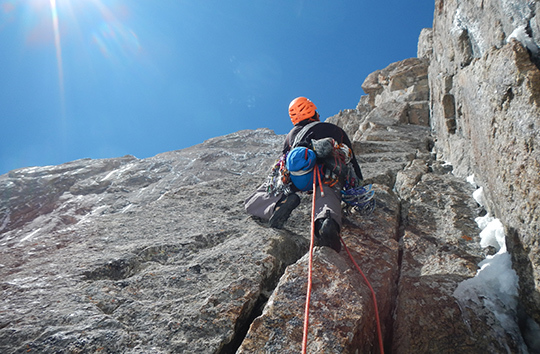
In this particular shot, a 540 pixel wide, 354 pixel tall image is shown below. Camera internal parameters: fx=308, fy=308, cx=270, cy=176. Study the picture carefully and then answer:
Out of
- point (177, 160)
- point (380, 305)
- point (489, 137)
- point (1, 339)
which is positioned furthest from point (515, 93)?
point (177, 160)

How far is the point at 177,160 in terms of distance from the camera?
1489 centimetres

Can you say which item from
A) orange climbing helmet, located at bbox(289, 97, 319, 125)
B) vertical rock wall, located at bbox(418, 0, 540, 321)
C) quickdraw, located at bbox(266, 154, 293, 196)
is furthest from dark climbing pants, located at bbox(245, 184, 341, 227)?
vertical rock wall, located at bbox(418, 0, 540, 321)

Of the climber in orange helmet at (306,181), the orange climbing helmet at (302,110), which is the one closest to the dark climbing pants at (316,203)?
the climber in orange helmet at (306,181)

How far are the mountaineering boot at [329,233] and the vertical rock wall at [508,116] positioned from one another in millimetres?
2044

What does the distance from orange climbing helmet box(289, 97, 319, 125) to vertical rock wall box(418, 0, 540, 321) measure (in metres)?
2.78

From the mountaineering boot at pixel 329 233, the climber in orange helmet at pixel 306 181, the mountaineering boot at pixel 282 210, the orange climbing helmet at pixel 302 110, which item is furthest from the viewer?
the orange climbing helmet at pixel 302 110

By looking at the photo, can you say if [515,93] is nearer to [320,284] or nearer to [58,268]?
[320,284]

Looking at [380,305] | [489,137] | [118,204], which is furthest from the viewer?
[118,204]

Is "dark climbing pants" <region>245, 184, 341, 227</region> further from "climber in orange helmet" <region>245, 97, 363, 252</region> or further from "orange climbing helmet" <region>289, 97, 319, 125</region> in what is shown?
"orange climbing helmet" <region>289, 97, 319, 125</region>

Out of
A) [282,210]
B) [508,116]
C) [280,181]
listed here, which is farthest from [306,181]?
[508,116]

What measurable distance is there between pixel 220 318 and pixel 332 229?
67.5 inches

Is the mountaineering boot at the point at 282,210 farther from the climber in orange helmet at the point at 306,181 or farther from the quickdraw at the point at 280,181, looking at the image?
the quickdraw at the point at 280,181

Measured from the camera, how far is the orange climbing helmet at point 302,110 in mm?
6062

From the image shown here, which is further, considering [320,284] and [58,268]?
[58,268]
